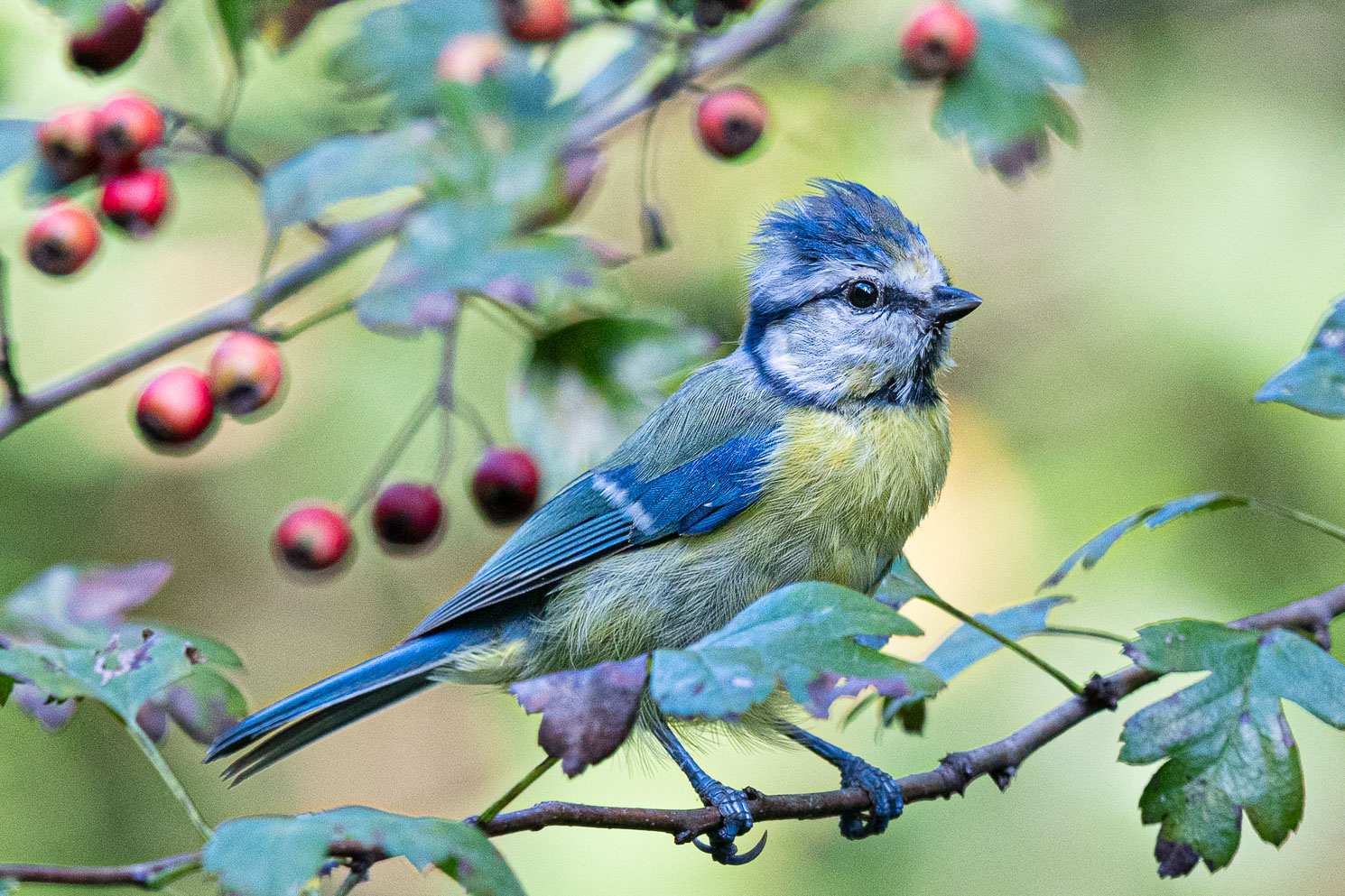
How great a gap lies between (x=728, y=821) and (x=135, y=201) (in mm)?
1418

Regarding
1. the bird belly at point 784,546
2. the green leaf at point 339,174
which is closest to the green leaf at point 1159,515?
the bird belly at point 784,546

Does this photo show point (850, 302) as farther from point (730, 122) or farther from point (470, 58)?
point (470, 58)

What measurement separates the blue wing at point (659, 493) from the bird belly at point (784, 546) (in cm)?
3

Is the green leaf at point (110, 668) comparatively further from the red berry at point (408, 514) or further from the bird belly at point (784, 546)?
the bird belly at point (784, 546)

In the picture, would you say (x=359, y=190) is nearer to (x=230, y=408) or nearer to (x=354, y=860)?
(x=230, y=408)

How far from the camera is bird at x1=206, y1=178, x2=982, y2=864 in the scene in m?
2.13

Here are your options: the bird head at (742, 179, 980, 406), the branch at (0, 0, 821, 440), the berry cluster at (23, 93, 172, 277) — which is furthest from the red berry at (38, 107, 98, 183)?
the bird head at (742, 179, 980, 406)

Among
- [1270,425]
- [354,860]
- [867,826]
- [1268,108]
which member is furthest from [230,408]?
[1268,108]

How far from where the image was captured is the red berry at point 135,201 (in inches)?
87.7

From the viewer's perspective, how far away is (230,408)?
210cm

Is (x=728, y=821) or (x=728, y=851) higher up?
(x=728, y=821)

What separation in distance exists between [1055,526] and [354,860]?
249cm

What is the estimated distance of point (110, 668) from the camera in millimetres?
1733

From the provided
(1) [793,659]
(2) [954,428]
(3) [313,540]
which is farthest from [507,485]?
(2) [954,428]
